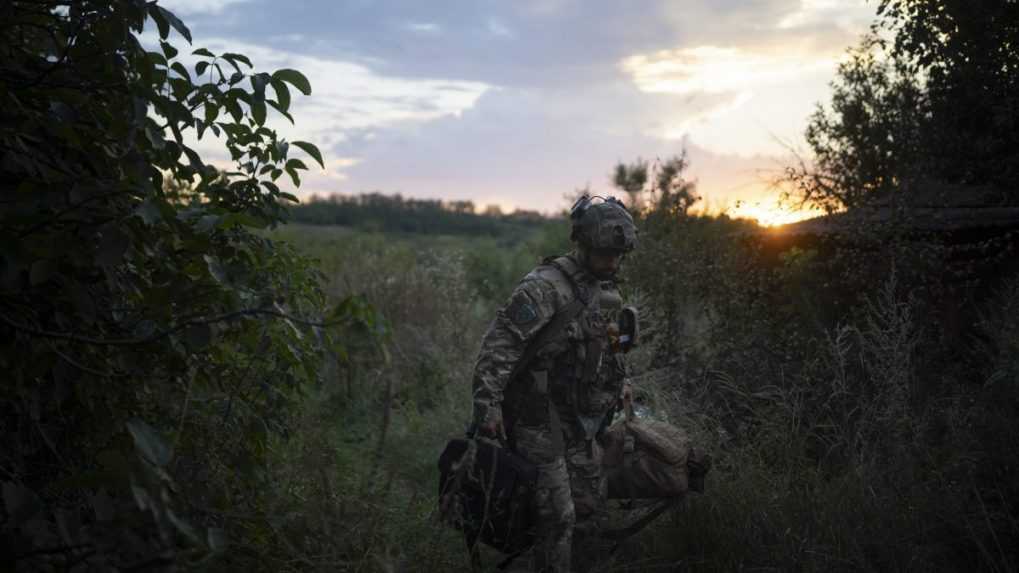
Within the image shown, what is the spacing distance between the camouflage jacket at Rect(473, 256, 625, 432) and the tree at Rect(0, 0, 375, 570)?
1.09m

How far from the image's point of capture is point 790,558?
11.4 feet

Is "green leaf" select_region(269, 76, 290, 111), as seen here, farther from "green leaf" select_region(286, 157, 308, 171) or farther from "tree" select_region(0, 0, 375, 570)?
"green leaf" select_region(286, 157, 308, 171)

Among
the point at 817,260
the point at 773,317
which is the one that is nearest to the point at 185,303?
the point at 773,317

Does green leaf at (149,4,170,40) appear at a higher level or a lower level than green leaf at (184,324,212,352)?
higher

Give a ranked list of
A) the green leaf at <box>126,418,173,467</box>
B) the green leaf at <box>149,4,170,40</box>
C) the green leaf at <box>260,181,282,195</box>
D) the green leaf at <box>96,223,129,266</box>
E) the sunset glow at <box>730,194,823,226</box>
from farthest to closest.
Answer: the sunset glow at <box>730,194,823,226</box>
the green leaf at <box>260,181,282,195</box>
the green leaf at <box>149,4,170,40</box>
the green leaf at <box>96,223,129,266</box>
the green leaf at <box>126,418,173,467</box>

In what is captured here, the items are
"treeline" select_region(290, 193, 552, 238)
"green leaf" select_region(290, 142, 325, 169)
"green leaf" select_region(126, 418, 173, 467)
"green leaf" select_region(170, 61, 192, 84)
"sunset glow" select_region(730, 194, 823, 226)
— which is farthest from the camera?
"treeline" select_region(290, 193, 552, 238)

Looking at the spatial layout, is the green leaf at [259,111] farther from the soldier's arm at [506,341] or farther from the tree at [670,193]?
the tree at [670,193]

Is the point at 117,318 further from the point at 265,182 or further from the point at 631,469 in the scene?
the point at 631,469

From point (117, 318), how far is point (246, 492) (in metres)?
1.02

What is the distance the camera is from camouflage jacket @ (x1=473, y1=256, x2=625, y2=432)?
143 inches

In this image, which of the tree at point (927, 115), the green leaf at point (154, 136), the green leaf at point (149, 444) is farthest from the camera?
the tree at point (927, 115)

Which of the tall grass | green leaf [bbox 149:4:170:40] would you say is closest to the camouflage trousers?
the tall grass

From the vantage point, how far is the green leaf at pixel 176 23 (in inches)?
82.6

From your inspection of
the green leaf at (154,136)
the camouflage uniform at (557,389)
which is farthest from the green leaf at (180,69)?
the camouflage uniform at (557,389)
